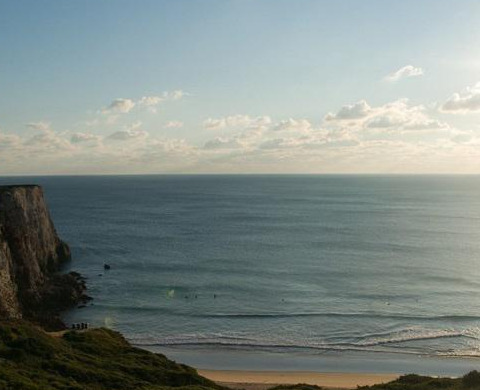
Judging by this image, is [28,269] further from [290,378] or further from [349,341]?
[349,341]

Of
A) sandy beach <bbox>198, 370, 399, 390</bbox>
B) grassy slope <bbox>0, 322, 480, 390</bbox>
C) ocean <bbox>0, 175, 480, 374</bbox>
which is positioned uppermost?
grassy slope <bbox>0, 322, 480, 390</bbox>

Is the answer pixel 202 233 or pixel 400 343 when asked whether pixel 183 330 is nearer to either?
pixel 400 343

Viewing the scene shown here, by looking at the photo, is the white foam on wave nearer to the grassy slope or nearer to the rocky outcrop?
the rocky outcrop

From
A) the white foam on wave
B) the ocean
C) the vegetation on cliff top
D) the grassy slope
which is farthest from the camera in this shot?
the ocean

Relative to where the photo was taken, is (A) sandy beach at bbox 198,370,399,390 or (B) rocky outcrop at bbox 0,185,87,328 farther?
(B) rocky outcrop at bbox 0,185,87,328

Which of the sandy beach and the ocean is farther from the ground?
the ocean

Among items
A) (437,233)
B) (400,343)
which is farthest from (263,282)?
(437,233)

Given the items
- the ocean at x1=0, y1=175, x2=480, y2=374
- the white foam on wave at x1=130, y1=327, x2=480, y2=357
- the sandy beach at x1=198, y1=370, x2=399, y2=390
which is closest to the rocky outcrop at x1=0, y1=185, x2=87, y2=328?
the ocean at x1=0, y1=175, x2=480, y2=374
